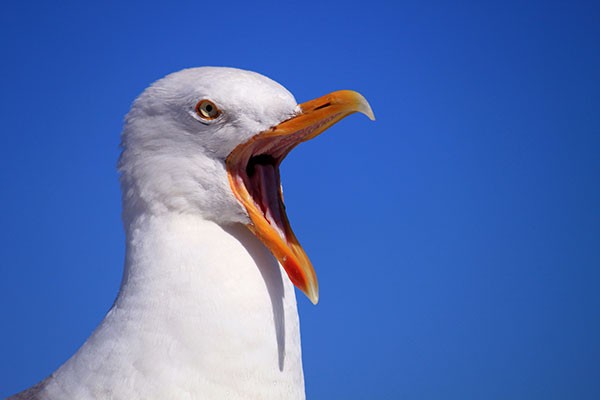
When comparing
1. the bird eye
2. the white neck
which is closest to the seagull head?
the bird eye

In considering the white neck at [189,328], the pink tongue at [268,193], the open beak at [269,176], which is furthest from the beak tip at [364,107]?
the white neck at [189,328]

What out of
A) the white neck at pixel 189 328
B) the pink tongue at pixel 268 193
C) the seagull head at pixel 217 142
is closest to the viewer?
the white neck at pixel 189 328

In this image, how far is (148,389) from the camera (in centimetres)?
309

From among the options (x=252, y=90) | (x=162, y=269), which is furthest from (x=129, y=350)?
(x=252, y=90)

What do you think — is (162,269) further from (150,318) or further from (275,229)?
(275,229)

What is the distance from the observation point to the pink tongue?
353 centimetres

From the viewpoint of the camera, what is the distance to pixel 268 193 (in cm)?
360

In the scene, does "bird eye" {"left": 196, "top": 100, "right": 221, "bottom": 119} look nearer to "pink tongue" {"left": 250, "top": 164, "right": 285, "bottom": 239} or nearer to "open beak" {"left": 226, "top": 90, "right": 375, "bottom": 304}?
"open beak" {"left": 226, "top": 90, "right": 375, "bottom": 304}

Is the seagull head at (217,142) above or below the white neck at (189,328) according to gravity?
above

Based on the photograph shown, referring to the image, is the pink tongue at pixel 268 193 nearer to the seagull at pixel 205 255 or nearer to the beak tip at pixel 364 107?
the seagull at pixel 205 255

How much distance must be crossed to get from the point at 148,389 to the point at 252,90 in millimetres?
1459

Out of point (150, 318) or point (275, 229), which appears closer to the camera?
point (150, 318)

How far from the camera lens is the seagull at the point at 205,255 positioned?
10.3 feet

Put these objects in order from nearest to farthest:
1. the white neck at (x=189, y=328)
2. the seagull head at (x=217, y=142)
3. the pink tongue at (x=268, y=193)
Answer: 1. the white neck at (x=189, y=328)
2. the seagull head at (x=217, y=142)
3. the pink tongue at (x=268, y=193)
